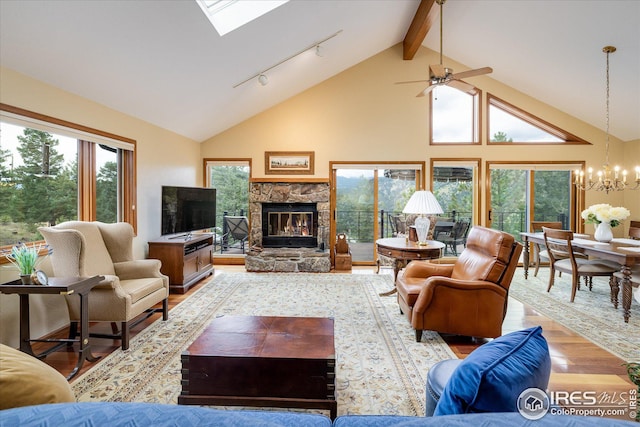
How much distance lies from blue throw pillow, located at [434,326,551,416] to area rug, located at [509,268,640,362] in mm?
2572

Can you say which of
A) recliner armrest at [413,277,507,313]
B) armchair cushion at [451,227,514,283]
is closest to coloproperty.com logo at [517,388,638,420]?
recliner armrest at [413,277,507,313]

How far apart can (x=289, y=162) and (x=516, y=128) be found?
14.0 ft

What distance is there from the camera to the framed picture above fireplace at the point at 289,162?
6.17 metres

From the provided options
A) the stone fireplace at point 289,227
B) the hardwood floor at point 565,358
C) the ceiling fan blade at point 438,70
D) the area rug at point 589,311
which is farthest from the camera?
the stone fireplace at point 289,227

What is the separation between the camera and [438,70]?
3627mm

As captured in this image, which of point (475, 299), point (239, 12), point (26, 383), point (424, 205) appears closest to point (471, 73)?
point (424, 205)

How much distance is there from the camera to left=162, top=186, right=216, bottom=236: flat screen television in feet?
15.0

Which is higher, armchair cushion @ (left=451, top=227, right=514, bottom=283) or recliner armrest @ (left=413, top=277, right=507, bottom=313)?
armchair cushion @ (left=451, top=227, right=514, bottom=283)

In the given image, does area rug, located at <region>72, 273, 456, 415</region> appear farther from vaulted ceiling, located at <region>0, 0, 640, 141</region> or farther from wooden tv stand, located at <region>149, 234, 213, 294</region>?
vaulted ceiling, located at <region>0, 0, 640, 141</region>

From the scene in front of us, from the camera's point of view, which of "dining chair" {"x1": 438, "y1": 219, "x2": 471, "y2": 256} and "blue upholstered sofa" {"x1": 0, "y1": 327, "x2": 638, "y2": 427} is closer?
"blue upholstered sofa" {"x1": 0, "y1": 327, "x2": 638, "y2": 427}

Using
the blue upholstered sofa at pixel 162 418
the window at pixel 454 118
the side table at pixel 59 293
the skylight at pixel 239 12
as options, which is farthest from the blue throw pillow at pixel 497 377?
the window at pixel 454 118

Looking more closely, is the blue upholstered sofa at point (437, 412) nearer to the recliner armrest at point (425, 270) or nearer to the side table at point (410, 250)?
the recliner armrest at point (425, 270)

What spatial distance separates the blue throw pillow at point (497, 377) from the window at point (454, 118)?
18.5 ft

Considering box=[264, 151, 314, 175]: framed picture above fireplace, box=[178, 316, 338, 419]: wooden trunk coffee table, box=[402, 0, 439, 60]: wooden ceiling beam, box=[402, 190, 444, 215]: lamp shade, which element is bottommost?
box=[178, 316, 338, 419]: wooden trunk coffee table
